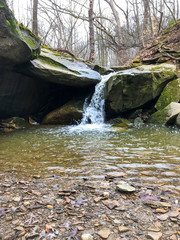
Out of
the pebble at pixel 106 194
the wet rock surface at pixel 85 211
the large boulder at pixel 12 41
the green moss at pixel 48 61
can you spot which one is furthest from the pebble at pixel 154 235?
the green moss at pixel 48 61

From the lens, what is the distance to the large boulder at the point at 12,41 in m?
4.73

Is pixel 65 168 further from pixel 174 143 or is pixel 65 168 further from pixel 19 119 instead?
pixel 19 119

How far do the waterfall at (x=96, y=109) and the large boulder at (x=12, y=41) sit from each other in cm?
356

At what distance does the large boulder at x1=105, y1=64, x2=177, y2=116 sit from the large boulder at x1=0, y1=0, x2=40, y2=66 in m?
3.77

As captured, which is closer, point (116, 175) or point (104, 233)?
point (104, 233)

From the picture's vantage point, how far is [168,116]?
294 inches

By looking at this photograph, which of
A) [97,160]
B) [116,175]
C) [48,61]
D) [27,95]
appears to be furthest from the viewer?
[27,95]

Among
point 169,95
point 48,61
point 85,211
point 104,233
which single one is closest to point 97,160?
point 85,211

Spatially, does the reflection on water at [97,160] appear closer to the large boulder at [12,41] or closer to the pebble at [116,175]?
the pebble at [116,175]

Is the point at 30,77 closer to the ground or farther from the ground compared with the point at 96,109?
farther from the ground

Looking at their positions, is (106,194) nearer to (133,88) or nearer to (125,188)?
(125,188)

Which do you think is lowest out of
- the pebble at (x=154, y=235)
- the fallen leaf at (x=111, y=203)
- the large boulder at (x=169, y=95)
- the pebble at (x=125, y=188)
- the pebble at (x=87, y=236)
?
the pebble at (x=87, y=236)

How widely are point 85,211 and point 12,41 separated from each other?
522cm

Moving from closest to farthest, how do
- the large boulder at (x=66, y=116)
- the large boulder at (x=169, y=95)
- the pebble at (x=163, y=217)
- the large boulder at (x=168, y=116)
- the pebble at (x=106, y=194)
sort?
1. the pebble at (x=163, y=217)
2. the pebble at (x=106, y=194)
3. the large boulder at (x=168, y=116)
4. the large boulder at (x=169, y=95)
5. the large boulder at (x=66, y=116)
